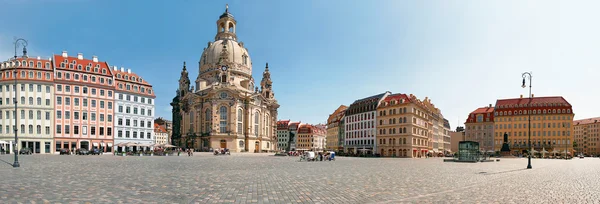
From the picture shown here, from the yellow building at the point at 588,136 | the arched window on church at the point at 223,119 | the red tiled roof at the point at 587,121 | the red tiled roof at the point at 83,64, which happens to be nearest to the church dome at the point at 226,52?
the arched window on church at the point at 223,119

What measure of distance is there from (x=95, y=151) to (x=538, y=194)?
61332mm

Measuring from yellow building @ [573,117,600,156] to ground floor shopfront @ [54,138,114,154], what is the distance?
174059 millimetres

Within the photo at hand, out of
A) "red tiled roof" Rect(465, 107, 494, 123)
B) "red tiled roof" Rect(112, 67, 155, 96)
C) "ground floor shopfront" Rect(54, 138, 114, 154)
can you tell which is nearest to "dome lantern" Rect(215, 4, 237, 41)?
"red tiled roof" Rect(112, 67, 155, 96)

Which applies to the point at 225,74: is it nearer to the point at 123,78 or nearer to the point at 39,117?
the point at 123,78

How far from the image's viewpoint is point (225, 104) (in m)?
98.3

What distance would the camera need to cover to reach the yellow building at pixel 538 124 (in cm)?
10231

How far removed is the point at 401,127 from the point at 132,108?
182 feet

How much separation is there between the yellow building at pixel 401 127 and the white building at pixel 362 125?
73.0 inches

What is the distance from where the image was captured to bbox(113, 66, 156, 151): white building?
7569 centimetres

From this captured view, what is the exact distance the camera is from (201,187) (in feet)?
49.8

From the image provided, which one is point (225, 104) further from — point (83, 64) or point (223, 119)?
point (83, 64)

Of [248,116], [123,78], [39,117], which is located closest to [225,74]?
[248,116]

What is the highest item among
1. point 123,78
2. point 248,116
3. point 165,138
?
point 123,78

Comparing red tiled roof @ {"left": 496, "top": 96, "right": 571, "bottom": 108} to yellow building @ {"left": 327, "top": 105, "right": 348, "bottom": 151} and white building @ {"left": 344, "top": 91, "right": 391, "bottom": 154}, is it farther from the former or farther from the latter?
yellow building @ {"left": 327, "top": 105, "right": 348, "bottom": 151}
